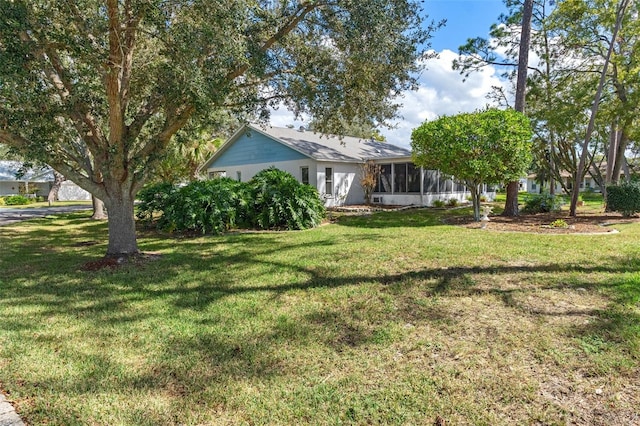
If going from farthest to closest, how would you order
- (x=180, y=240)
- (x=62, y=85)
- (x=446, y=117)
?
(x=446, y=117) < (x=180, y=240) < (x=62, y=85)

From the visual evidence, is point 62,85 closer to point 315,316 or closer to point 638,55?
point 315,316

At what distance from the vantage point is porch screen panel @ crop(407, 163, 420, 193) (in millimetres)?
20109

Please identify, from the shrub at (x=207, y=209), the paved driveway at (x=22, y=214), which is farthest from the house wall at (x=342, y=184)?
the paved driveway at (x=22, y=214)

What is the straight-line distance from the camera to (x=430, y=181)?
801 inches

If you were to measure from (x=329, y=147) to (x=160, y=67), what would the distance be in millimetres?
15118

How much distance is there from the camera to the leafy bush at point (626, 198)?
1240cm

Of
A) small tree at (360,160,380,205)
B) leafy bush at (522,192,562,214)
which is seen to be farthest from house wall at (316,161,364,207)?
leafy bush at (522,192,562,214)

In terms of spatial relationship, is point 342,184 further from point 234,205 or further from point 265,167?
point 234,205

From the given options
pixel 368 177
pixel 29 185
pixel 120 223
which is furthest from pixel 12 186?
pixel 120 223

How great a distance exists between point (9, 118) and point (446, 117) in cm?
1064

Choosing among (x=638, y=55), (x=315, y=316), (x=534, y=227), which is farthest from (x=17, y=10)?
(x=638, y=55)

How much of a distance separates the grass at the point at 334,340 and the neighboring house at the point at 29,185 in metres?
37.7

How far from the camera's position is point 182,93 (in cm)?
641

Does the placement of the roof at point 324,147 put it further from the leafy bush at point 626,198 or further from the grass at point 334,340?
the grass at point 334,340
